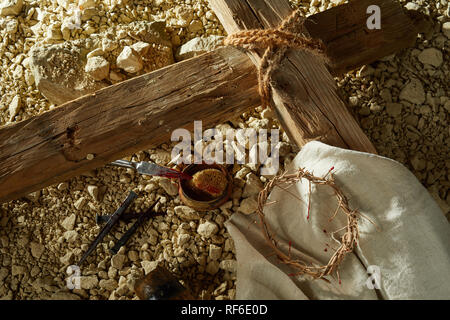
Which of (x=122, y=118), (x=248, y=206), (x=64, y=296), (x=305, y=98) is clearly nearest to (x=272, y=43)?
(x=305, y=98)

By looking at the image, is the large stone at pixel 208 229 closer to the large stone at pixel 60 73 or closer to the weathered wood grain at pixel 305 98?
the weathered wood grain at pixel 305 98

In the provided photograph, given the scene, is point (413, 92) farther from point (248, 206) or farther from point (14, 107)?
point (14, 107)

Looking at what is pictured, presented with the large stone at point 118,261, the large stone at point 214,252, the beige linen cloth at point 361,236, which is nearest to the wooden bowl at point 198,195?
the large stone at point 214,252

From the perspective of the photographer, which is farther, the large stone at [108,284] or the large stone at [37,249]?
the large stone at [37,249]

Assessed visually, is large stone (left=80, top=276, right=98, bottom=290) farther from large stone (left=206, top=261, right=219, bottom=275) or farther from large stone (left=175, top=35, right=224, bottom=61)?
large stone (left=175, top=35, right=224, bottom=61)

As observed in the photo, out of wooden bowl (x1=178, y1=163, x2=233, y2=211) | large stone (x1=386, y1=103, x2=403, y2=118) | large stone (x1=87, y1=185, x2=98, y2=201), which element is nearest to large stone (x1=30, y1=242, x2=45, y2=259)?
large stone (x1=87, y1=185, x2=98, y2=201)
